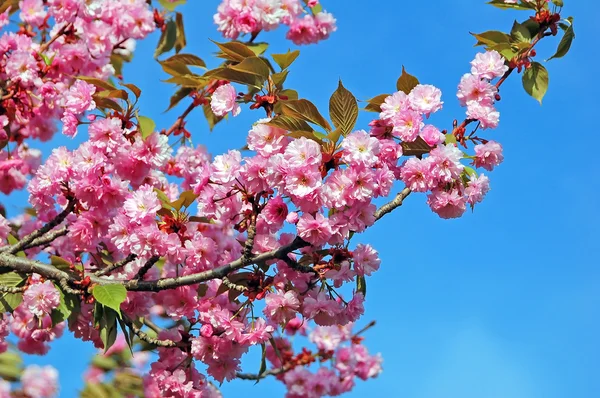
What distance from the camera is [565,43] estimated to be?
3.57 metres

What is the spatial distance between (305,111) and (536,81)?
4.30 feet

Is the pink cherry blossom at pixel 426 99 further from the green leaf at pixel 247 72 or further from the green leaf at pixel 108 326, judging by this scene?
the green leaf at pixel 108 326

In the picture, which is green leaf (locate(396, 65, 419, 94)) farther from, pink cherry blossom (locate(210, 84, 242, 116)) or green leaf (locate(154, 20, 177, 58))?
green leaf (locate(154, 20, 177, 58))

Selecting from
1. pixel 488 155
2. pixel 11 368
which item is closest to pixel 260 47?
pixel 488 155

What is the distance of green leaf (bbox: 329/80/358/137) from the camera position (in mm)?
2918

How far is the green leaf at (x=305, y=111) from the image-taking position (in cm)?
293

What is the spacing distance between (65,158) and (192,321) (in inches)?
40.5

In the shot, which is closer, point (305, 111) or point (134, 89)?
point (305, 111)

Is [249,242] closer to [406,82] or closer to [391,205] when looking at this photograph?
[391,205]

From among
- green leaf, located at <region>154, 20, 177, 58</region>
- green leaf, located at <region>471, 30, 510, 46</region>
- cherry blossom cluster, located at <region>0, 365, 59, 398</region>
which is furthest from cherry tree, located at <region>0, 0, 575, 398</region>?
cherry blossom cluster, located at <region>0, 365, 59, 398</region>

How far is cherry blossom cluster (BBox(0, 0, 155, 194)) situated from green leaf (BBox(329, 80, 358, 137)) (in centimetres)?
230

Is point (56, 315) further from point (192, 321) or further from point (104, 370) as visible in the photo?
point (104, 370)

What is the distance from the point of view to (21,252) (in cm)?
397

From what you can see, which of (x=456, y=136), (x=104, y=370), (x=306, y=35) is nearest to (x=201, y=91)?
(x=306, y=35)
